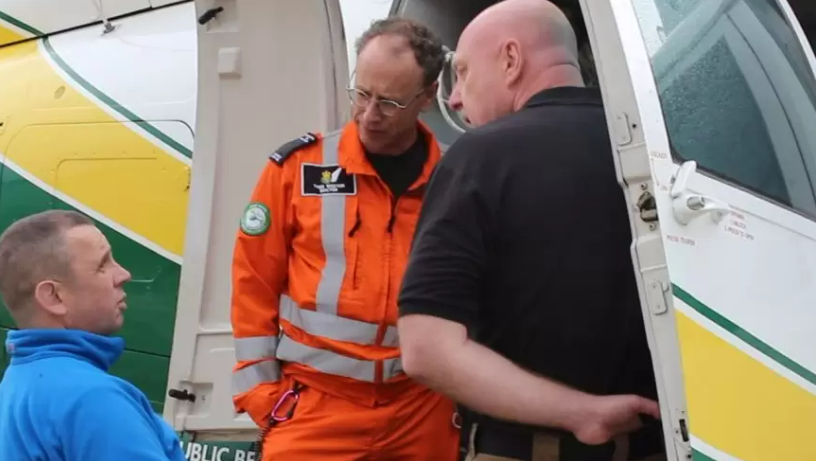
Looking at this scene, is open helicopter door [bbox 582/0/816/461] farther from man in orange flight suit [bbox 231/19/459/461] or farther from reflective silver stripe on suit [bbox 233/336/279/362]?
reflective silver stripe on suit [bbox 233/336/279/362]

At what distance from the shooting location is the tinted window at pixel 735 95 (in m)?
1.96

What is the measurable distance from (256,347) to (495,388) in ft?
3.40

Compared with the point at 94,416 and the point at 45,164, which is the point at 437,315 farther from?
the point at 45,164

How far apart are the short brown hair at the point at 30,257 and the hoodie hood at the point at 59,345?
82mm

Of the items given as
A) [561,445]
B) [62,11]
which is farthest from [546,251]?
[62,11]

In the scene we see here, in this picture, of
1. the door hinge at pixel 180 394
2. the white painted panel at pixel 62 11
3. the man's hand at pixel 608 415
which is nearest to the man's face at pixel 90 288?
the man's hand at pixel 608 415

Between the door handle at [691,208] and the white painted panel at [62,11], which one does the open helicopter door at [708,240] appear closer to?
Result: the door handle at [691,208]

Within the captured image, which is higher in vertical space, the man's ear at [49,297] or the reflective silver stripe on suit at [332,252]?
the reflective silver stripe on suit at [332,252]

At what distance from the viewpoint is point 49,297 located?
2.03m

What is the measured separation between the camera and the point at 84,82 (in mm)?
4285

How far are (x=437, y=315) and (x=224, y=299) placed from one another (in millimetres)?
1661

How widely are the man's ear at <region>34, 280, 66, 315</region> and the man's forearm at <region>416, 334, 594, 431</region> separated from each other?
682 mm

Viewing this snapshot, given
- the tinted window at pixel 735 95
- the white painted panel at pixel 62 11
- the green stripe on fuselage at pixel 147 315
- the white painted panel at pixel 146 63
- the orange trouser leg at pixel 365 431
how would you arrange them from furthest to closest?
the white painted panel at pixel 62 11 → the white painted panel at pixel 146 63 → the green stripe on fuselage at pixel 147 315 → the orange trouser leg at pixel 365 431 → the tinted window at pixel 735 95

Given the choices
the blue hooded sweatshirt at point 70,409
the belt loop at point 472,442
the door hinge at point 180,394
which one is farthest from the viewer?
the door hinge at point 180,394
